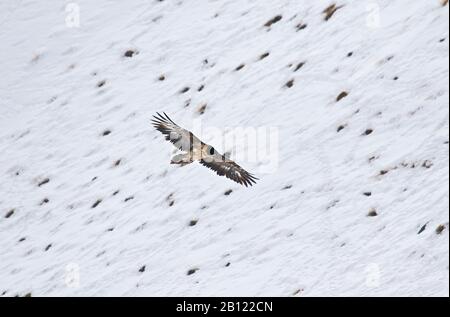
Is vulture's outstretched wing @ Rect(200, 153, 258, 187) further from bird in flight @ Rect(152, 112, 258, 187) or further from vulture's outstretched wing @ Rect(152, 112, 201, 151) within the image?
vulture's outstretched wing @ Rect(152, 112, 201, 151)

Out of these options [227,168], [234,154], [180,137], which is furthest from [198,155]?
[234,154]

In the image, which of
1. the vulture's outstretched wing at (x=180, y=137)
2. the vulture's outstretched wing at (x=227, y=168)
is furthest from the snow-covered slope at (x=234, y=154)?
the vulture's outstretched wing at (x=180, y=137)

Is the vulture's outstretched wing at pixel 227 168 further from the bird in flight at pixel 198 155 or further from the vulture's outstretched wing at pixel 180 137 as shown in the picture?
the vulture's outstretched wing at pixel 180 137

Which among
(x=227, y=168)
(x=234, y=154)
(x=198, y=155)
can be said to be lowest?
(x=198, y=155)

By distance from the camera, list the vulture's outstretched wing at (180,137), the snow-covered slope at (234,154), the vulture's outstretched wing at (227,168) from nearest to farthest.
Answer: the vulture's outstretched wing at (180,137) → the snow-covered slope at (234,154) → the vulture's outstretched wing at (227,168)

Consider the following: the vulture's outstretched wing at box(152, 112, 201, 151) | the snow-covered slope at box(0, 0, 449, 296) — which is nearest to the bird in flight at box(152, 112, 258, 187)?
the vulture's outstretched wing at box(152, 112, 201, 151)

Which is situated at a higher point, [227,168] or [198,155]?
[227,168]

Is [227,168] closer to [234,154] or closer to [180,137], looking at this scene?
[180,137]

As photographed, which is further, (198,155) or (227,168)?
(227,168)
